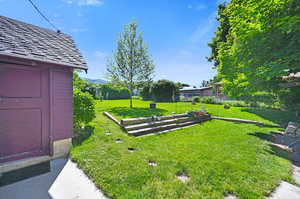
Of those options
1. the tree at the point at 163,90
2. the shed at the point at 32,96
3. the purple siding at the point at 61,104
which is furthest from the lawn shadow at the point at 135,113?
the tree at the point at 163,90

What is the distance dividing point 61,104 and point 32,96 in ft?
2.06

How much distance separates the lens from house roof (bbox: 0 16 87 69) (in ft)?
8.84

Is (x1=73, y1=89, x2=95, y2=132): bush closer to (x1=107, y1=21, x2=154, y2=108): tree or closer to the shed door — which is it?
the shed door

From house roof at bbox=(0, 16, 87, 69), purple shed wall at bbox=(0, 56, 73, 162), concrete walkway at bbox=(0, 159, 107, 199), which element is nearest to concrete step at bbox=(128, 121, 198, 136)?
purple shed wall at bbox=(0, 56, 73, 162)

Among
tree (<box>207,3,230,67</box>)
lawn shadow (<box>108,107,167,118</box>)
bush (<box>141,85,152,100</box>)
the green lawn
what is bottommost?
A: the green lawn

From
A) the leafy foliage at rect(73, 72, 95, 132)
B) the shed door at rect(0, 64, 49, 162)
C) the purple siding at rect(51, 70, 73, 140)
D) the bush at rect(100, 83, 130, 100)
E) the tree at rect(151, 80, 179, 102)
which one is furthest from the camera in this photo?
the bush at rect(100, 83, 130, 100)

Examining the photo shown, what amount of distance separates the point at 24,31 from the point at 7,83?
81.1 inches

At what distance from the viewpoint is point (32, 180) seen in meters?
2.30

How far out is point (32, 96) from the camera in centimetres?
296

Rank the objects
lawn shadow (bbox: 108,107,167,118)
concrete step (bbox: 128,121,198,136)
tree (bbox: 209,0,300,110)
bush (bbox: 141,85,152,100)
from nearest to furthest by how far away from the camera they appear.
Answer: tree (bbox: 209,0,300,110) < concrete step (bbox: 128,121,198,136) < lawn shadow (bbox: 108,107,167,118) < bush (bbox: 141,85,152,100)

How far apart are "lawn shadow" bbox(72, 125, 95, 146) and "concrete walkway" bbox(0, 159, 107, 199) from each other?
1.47 meters

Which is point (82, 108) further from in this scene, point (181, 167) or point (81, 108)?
→ point (181, 167)

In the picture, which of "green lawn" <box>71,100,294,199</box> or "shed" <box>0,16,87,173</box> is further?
"shed" <box>0,16,87,173</box>

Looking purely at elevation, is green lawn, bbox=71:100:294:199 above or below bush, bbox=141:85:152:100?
below
